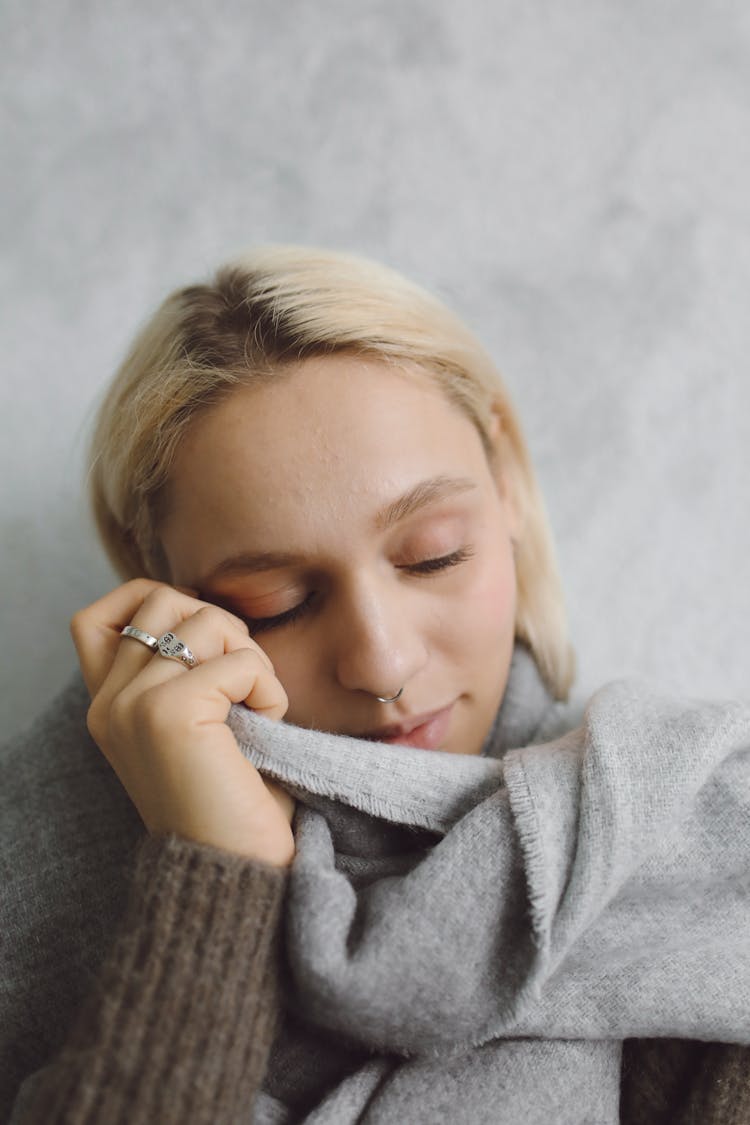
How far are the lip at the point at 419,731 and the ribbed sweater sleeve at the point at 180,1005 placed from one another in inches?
8.2

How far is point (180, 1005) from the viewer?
0.74 meters

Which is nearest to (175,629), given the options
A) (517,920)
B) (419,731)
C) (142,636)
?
(142,636)

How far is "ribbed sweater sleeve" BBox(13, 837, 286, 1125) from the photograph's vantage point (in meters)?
0.72

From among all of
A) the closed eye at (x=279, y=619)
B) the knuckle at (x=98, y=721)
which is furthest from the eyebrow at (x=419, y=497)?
the knuckle at (x=98, y=721)

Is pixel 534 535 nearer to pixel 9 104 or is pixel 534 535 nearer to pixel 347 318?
pixel 347 318

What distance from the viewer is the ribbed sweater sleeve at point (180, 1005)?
719 mm

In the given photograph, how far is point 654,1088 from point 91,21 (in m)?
1.58

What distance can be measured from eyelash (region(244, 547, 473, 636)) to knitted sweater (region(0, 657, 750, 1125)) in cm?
26

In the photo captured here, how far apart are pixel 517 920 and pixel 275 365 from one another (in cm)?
59

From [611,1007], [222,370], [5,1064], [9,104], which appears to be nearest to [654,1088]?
[611,1007]

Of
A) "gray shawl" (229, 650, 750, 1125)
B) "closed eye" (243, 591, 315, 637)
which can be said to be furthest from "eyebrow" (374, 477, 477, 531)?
"gray shawl" (229, 650, 750, 1125)

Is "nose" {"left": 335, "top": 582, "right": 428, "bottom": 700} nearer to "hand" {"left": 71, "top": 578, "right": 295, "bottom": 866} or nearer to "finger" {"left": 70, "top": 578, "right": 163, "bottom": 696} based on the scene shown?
"hand" {"left": 71, "top": 578, "right": 295, "bottom": 866}

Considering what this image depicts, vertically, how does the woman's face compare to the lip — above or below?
above

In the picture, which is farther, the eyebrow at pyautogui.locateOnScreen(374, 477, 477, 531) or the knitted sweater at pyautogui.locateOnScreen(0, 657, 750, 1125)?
the eyebrow at pyautogui.locateOnScreen(374, 477, 477, 531)
